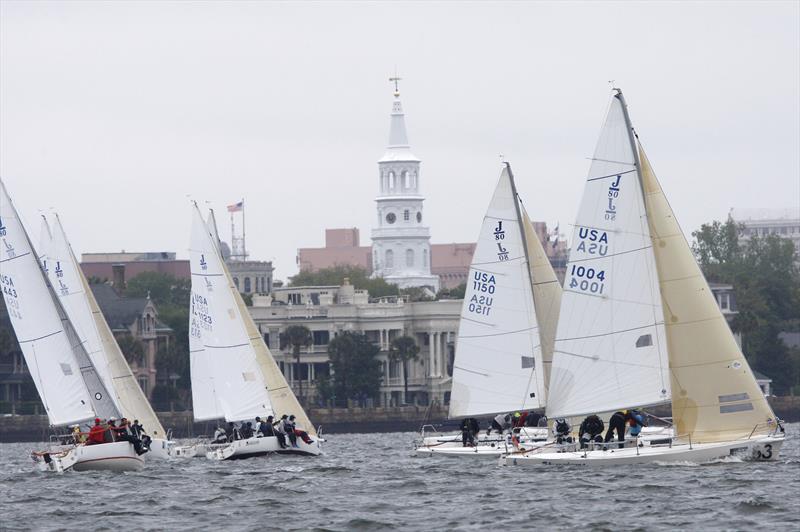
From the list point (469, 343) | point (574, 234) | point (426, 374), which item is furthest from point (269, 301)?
point (574, 234)

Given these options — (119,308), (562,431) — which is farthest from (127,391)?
(119,308)

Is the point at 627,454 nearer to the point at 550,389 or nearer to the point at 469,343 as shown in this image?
the point at 550,389

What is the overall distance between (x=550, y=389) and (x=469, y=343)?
27.3ft

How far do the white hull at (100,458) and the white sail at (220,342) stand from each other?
10.9 metres

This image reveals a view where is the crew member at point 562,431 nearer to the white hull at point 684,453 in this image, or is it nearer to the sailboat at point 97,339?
the white hull at point 684,453

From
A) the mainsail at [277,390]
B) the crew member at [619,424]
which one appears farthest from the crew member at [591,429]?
the mainsail at [277,390]

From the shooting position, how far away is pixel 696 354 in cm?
4438

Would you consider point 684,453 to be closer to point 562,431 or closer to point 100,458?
point 562,431

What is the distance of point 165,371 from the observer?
12600 centimetres

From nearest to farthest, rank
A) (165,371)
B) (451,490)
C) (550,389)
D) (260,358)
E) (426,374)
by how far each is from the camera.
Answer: (451,490), (550,389), (260,358), (165,371), (426,374)

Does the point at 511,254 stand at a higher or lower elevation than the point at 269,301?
lower

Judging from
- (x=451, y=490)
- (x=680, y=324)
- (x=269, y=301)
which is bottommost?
(x=451, y=490)

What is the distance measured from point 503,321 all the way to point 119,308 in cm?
7714

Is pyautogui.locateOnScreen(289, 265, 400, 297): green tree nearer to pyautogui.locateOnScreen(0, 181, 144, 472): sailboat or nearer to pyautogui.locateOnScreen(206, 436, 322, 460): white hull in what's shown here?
pyautogui.locateOnScreen(206, 436, 322, 460): white hull
